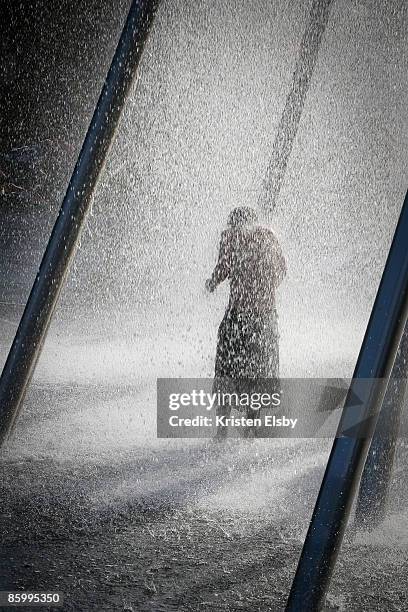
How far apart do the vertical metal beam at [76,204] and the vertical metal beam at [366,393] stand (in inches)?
81.8

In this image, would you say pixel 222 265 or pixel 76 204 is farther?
pixel 222 265

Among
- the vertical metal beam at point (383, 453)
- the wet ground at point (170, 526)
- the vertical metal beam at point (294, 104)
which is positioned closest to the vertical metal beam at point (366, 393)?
the wet ground at point (170, 526)

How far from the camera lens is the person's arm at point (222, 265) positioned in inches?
135

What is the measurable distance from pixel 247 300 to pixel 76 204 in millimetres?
1319

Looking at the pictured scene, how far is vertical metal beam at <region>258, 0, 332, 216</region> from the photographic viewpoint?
417cm

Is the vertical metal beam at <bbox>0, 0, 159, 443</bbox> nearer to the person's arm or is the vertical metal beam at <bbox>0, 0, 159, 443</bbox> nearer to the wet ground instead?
the wet ground

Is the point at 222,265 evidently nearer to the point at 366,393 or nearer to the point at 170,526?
the point at 170,526

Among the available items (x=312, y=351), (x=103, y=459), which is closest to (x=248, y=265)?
(x=103, y=459)

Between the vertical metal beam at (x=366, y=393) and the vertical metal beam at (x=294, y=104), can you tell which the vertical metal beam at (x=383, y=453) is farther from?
the vertical metal beam at (x=294, y=104)

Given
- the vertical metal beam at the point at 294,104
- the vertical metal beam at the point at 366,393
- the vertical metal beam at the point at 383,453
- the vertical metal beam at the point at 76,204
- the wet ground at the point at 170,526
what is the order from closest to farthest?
the vertical metal beam at the point at 366,393 < the wet ground at the point at 170,526 < the vertical metal beam at the point at 383,453 < the vertical metal beam at the point at 76,204 < the vertical metal beam at the point at 294,104

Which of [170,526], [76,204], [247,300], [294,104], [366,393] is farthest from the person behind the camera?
[294,104]

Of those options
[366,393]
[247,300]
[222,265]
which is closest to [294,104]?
[222,265]

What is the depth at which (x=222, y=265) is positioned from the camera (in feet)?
11.4

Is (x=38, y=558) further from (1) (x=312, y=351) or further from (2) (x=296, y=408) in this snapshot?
(1) (x=312, y=351)
